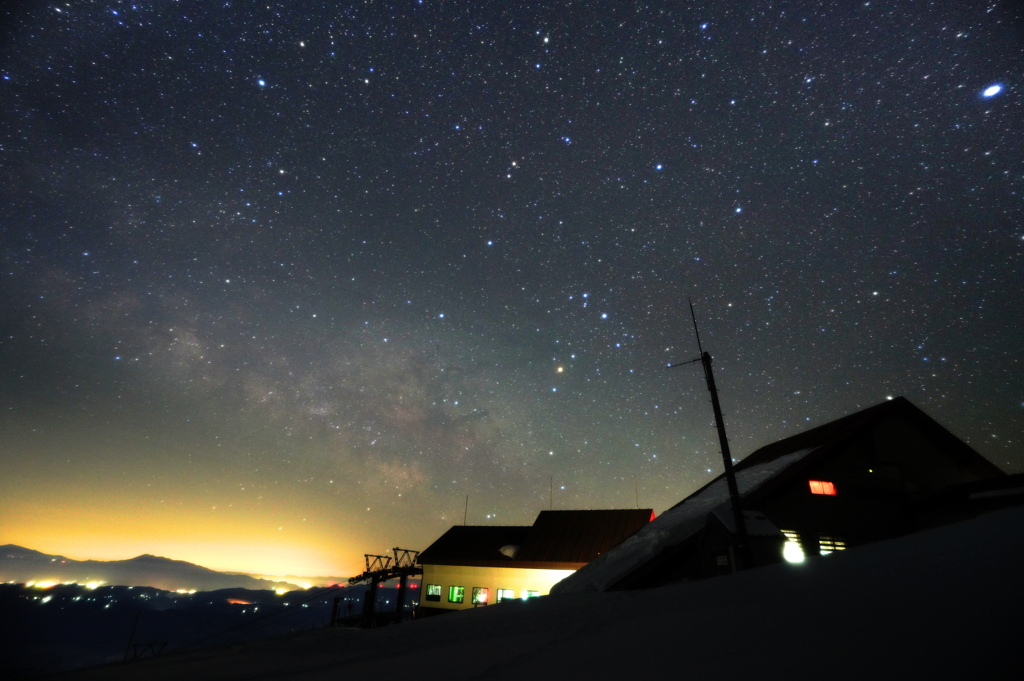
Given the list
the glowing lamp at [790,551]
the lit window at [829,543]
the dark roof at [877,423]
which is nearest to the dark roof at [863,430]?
the dark roof at [877,423]

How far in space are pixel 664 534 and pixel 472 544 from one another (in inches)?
755

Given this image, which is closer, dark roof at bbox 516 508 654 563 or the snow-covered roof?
A: the snow-covered roof

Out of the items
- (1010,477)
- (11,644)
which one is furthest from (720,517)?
(11,644)

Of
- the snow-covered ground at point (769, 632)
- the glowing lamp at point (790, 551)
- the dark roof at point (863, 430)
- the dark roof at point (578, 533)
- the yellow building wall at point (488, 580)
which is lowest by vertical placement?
the yellow building wall at point (488, 580)

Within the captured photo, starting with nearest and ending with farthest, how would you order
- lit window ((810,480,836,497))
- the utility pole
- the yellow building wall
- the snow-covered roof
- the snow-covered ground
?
the snow-covered ground → the utility pole → the snow-covered roof → lit window ((810,480,836,497)) → the yellow building wall

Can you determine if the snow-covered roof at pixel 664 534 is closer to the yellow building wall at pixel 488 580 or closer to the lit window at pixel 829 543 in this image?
the lit window at pixel 829 543

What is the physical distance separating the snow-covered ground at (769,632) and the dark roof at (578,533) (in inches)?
883

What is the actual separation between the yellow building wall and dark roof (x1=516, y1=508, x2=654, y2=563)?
86 cm

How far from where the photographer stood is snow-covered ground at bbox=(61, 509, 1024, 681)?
2320mm

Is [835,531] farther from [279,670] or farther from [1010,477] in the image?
[279,670]

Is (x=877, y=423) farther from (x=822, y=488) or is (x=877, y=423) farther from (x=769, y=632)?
(x=769, y=632)

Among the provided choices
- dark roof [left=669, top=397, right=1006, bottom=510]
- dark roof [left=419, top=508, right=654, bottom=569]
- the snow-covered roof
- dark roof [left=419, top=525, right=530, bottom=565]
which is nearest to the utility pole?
the snow-covered roof

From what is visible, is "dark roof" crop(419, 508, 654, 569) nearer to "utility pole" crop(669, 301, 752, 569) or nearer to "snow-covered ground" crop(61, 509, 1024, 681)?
"utility pole" crop(669, 301, 752, 569)

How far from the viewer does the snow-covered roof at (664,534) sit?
14.5 meters
